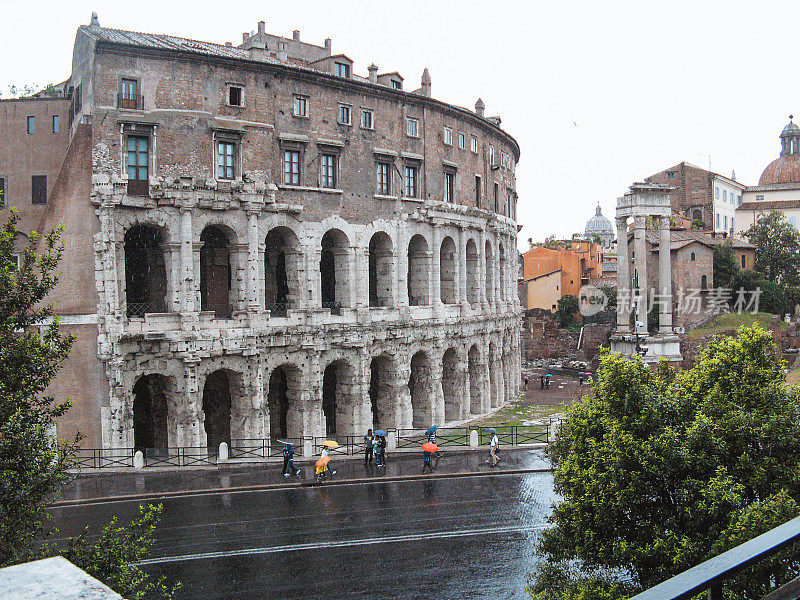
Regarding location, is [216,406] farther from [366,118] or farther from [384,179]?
[366,118]

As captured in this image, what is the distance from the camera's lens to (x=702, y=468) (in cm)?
1308

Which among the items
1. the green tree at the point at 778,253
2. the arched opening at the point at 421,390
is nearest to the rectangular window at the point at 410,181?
the arched opening at the point at 421,390

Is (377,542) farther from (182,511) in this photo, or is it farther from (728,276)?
(728,276)

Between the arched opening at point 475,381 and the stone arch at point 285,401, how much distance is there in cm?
1242

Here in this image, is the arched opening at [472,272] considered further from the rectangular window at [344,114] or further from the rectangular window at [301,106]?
the rectangular window at [301,106]

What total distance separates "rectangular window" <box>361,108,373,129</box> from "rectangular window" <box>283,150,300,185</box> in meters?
4.02

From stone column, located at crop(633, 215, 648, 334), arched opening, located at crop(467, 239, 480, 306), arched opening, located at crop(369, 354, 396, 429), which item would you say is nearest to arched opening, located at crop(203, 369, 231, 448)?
arched opening, located at crop(369, 354, 396, 429)

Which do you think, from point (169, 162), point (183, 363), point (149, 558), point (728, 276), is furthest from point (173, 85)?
point (728, 276)

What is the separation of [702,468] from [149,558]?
13522mm

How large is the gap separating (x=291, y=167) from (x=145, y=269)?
7.79 meters

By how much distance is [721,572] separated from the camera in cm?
292

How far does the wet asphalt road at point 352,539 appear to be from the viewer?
56.5 feet

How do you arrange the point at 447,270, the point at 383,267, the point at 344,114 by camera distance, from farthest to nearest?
1. the point at 447,270
2. the point at 383,267
3. the point at 344,114

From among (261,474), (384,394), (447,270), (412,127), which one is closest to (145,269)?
(261,474)
